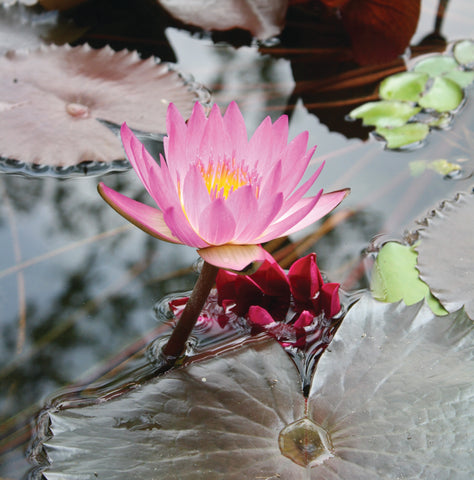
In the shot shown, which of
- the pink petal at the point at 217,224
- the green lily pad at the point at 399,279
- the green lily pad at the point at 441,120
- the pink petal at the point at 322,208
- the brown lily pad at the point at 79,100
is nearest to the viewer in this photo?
the pink petal at the point at 217,224

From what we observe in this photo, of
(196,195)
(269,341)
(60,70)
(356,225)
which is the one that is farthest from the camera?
(60,70)

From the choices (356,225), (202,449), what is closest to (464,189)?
(356,225)

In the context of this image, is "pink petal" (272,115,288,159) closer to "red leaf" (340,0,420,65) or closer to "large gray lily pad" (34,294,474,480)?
"large gray lily pad" (34,294,474,480)

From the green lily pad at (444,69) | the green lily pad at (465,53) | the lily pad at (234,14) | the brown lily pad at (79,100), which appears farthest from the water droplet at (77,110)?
the green lily pad at (465,53)

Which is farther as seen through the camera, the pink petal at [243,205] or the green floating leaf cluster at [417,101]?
the green floating leaf cluster at [417,101]

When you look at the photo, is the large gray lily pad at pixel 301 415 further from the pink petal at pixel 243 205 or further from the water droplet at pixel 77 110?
the water droplet at pixel 77 110

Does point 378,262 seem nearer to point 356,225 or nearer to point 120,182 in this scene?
point 356,225

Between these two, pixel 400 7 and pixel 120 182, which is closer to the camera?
pixel 120 182
